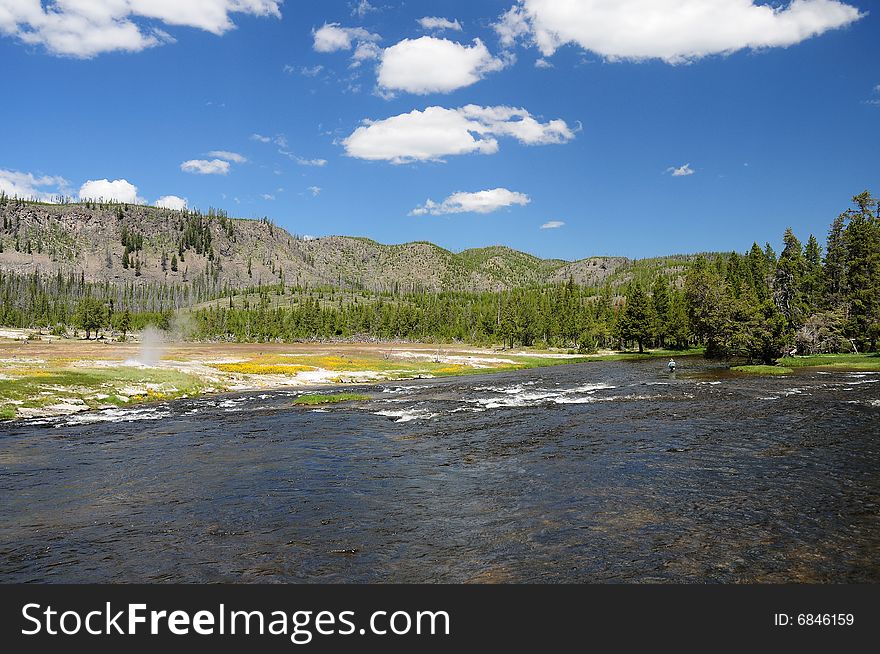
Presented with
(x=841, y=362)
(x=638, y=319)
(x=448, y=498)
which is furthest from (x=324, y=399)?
(x=638, y=319)

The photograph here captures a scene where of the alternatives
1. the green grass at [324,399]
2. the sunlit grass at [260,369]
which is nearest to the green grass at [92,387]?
the sunlit grass at [260,369]

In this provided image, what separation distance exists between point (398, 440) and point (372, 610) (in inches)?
703

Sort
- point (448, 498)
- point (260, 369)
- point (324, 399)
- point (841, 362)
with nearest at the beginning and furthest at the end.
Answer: point (448, 498) → point (324, 399) → point (841, 362) → point (260, 369)

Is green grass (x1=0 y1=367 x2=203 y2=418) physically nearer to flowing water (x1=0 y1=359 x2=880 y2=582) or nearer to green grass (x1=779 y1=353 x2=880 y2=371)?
flowing water (x1=0 y1=359 x2=880 y2=582)

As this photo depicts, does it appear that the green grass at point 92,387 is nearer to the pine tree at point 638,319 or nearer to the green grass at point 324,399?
the green grass at point 324,399

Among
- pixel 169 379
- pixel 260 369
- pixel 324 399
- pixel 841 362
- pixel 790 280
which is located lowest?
pixel 324 399

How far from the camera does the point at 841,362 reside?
67.0 metres

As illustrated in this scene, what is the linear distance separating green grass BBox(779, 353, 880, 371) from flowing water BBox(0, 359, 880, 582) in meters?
38.0

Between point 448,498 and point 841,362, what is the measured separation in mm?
72110

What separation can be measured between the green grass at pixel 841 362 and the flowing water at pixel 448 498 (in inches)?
1497

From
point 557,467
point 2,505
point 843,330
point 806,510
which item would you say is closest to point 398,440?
point 557,467

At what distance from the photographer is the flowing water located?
37.8 feet

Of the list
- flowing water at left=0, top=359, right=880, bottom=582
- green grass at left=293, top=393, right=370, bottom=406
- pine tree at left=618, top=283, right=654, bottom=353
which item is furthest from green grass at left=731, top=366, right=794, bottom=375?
pine tree at left=618, top=283, right=654, bottom=353

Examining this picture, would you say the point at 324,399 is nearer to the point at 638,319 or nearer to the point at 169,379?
the point at 169,379
